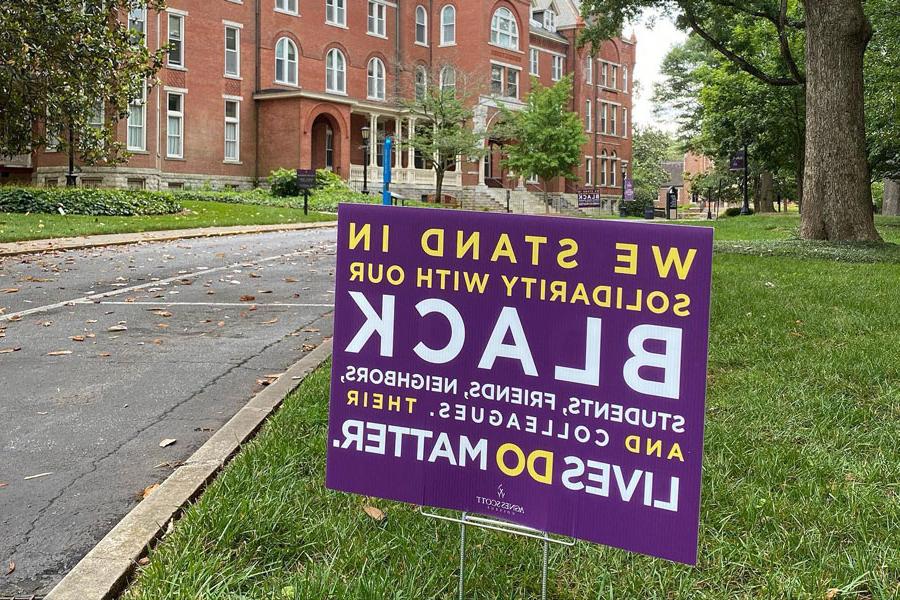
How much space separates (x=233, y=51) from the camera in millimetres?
36531

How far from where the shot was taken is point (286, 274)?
485 inches

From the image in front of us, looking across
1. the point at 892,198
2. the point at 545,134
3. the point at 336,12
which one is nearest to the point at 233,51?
the point at 336,12

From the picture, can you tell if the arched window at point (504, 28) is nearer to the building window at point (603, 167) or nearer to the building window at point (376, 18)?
the building window at point (376, 18)

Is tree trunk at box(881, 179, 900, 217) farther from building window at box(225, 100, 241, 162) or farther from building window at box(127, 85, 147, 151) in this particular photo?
building window at box(127, 85, 147, 151)

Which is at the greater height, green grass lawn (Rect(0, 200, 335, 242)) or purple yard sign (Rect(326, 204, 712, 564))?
green grass lawn (Rect(0, 200, 335, 242))

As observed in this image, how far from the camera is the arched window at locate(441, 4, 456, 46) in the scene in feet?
154

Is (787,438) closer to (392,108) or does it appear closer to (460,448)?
(460,448)

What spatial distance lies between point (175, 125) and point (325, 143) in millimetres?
7678

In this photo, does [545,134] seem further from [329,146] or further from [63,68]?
[63,68]

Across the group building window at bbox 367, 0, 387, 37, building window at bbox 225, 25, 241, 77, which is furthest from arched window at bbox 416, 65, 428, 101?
building window at bbox 225, 25, 241, 77

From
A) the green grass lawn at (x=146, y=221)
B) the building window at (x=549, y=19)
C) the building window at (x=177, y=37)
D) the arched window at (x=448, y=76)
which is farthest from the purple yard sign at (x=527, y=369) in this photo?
the building window at (x=549, y=19)

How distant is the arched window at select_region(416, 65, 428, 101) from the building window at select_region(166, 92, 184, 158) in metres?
13.2

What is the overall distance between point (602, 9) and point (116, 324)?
15.9 m

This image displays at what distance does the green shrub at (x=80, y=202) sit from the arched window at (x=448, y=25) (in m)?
27.5
